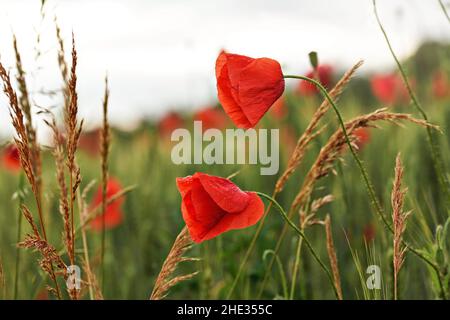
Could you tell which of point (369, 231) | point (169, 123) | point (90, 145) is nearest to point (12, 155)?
point (369, 231)

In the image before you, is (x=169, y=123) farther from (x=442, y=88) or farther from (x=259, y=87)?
(x=259, y=87)

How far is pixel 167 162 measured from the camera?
2607mm

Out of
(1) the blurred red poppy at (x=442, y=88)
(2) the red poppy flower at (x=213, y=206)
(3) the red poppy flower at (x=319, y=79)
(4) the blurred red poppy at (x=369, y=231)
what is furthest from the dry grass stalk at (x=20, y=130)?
(1) the blurred red poppy at (x=442, y=88)

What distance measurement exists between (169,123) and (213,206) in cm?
239

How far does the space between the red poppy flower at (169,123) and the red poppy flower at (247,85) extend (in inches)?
86.7

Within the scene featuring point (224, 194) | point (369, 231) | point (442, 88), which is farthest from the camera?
point (442, 88)

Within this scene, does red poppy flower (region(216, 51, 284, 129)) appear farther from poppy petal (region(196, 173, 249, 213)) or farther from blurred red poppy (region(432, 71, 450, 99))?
blurred red poppy (region(432, 71, 450, 99))

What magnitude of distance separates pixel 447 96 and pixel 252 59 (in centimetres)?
219

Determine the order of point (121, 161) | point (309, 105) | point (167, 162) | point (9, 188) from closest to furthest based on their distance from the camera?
1. point (309, 105)
2. point (167, 162)
3. point (121, 161)
4. point (9, 188)

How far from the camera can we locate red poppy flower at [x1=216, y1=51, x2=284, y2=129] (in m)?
0.82

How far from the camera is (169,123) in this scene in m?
3.18

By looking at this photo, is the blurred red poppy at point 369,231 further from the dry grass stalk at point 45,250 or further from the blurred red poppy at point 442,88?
the dry grass stalk at point 45,250
